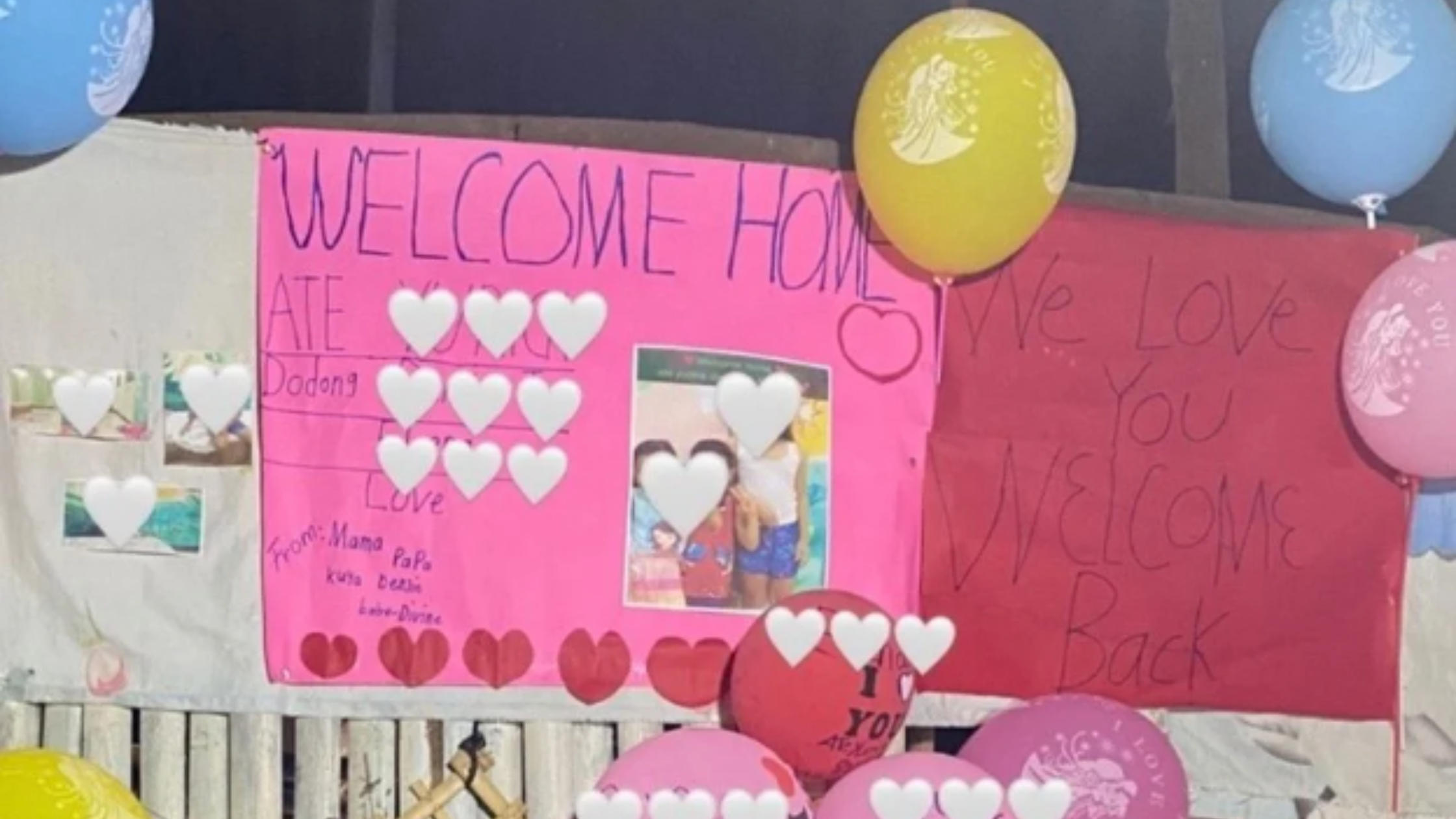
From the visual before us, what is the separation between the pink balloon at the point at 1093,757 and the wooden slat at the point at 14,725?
1.12 metres

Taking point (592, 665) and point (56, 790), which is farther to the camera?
point (592, 665)

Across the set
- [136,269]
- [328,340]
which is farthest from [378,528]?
[136,269]

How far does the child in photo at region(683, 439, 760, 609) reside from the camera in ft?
7.93

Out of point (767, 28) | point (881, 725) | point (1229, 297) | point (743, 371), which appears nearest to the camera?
point (881, 725)

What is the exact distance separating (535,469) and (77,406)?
538 mm

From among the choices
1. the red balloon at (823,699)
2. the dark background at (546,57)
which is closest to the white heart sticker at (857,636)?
the red balloon at (823,699)

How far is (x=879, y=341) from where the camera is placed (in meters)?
2.47

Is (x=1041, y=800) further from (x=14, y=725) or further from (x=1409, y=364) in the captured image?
(x=14, y=725)

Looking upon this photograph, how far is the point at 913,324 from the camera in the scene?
2482 mm

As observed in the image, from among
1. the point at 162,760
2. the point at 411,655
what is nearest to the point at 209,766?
the point at 162,760

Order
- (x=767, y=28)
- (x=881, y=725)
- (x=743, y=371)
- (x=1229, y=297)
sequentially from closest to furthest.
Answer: (x=881, y=725), (x=743, y=371), (x=1229, y=297), (x=767, y=28)

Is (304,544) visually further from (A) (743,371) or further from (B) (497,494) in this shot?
(A) (743,371)

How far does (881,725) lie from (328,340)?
2.60 ft

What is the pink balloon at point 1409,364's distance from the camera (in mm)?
2395
